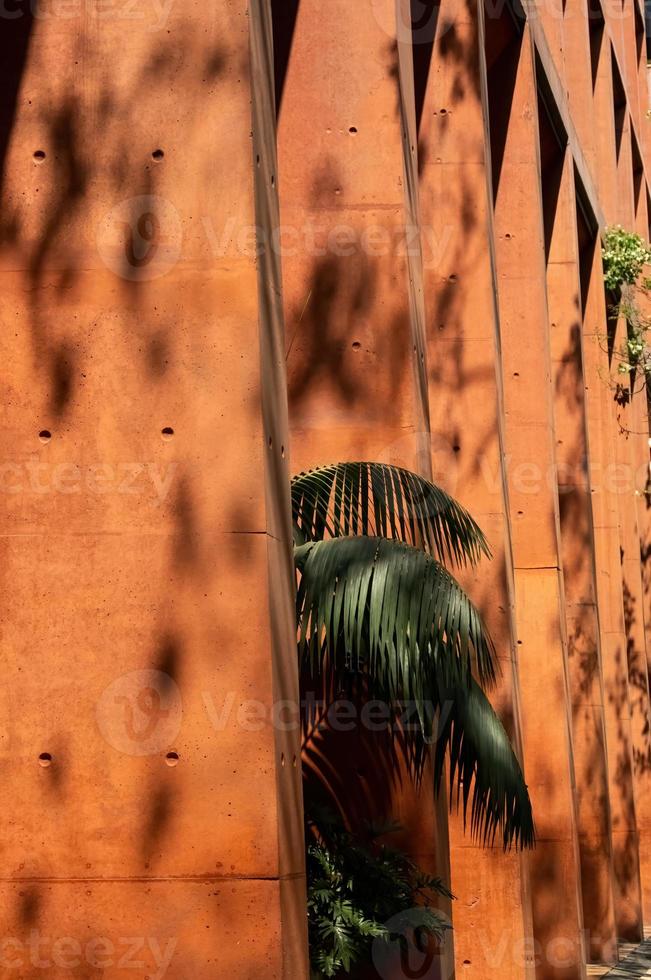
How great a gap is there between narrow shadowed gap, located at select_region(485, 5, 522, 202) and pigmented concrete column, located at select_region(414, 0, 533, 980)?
2614 millimetres

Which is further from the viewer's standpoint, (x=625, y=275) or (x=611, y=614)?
(x=625, y=275)

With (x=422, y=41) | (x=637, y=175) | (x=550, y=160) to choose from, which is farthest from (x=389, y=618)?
(x=637, y=175)

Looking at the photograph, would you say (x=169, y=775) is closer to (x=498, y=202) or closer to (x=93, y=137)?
(x=93, y=137)

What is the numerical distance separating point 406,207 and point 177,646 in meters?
4.13

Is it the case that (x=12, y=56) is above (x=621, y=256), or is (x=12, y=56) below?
below

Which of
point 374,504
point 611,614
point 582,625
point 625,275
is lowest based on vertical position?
point 611,614

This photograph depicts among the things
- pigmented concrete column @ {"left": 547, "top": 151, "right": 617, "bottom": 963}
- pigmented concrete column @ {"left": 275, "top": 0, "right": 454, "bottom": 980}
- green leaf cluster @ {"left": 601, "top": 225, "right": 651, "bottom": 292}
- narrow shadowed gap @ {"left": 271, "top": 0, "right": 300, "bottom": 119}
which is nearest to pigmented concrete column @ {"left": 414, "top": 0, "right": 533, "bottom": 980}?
pigmented concrete column @ {"left": 275, "top": 0, "right": 454, "bottom": 980}

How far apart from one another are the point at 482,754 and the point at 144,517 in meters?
2.34

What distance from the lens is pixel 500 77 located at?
1596 centimetres

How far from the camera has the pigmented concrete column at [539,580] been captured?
14555 millimetres

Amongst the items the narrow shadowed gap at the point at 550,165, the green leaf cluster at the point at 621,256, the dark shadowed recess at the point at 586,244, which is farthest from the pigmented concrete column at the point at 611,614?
the narrow shadowed gap at the point at 550,165

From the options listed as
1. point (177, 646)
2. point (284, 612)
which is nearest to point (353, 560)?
point (284, 612)

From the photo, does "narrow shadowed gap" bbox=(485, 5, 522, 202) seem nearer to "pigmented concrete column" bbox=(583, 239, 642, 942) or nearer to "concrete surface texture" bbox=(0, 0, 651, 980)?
"pigmented concrete column" bbox=(583, 239, 642, 942)

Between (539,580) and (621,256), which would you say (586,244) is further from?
(539,580)
